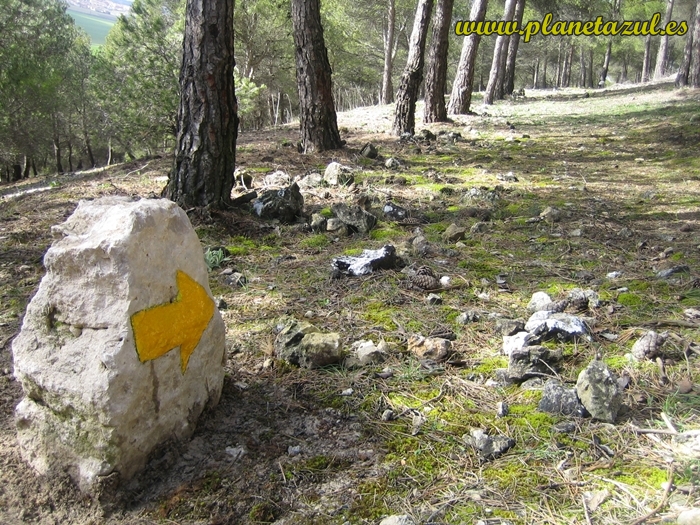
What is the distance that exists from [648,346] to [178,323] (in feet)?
6.60

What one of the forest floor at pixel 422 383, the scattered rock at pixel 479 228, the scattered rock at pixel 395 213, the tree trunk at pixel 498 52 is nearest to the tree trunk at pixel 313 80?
the forest floor at pixel 422 383

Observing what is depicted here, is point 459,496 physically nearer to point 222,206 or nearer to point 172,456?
point 172,456

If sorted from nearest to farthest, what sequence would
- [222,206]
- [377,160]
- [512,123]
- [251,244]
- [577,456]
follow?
[577,456] < [251,244] < [222,206] < [377,160] < [512,123]

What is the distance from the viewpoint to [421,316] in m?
2.80

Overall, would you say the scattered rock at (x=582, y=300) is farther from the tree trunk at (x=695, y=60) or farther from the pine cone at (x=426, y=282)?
the tree trunk at (x=695, y=60)

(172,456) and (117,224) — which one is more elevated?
(117,224)

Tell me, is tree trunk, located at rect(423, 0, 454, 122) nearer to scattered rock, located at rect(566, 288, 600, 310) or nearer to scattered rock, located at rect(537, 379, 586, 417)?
scattered rock, located at rect(566, 288, 600, 310)

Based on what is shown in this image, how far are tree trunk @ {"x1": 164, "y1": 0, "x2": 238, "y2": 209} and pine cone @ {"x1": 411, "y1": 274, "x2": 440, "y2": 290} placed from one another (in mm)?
2074

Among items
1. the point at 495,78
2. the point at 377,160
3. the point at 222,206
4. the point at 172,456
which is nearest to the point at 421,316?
the point at 172,456

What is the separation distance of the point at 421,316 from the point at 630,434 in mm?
1210

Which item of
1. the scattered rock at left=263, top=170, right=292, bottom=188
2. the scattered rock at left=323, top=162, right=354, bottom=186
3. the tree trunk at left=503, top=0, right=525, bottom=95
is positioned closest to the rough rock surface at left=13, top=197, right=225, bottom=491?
the scattered rock at left=263, top=170, right=292, bottom=188

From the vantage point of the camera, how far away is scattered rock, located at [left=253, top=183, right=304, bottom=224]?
4543mm

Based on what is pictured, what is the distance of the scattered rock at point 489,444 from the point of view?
1.79 metres

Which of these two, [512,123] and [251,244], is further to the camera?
[512,123]
